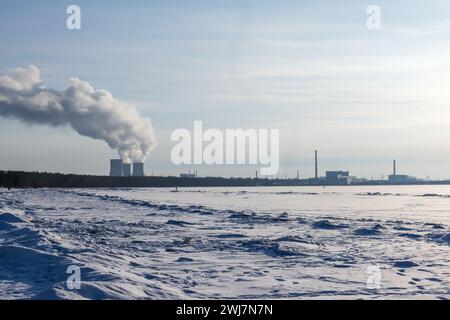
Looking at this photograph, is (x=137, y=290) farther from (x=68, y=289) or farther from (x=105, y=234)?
(x=105, y=234)

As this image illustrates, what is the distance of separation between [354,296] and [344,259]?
504 cm

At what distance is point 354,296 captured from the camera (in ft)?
34.7

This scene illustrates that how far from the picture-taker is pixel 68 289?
10.0 metres

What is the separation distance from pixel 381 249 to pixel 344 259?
2754 mm

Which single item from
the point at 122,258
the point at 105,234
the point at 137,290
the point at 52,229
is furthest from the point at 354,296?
the point at 52,229

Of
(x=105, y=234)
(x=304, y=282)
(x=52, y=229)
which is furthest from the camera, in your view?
(x=52, y=229)

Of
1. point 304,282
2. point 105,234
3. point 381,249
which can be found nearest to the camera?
point 304,282

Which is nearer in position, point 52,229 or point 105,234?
point 105,234
